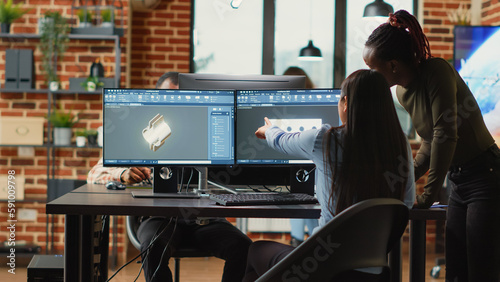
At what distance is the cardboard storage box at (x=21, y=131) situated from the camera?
4.16 meters

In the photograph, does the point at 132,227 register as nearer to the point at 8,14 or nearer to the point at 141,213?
the point at 141,213

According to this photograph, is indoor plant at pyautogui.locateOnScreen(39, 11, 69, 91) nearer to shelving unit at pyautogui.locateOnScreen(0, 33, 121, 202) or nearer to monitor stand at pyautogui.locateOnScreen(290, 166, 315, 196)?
shelving unit at pyautogui.locateOnScreen(0, 33, 121, 202)

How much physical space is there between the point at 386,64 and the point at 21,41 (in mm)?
3323

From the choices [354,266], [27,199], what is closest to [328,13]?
[27,199]

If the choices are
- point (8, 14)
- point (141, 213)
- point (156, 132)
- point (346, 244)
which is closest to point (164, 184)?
point (156, 132)

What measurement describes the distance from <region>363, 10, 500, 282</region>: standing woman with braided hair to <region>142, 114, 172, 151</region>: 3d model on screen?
790mm

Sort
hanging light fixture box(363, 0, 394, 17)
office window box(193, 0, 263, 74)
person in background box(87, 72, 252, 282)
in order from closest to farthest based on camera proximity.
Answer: person in background box(87, 72, 252, 282) < hanging light fixture box(363, 0, 394, 17) < office window box(193, 0, 263, 74)

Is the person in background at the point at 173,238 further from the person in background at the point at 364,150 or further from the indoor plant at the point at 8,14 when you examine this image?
the indoor plant at the point at 8,14

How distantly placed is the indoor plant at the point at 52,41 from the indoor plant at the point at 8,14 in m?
0.21

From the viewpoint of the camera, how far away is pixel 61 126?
13.7ft

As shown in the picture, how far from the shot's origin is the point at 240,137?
7.13ft

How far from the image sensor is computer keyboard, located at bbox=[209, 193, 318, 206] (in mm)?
1871

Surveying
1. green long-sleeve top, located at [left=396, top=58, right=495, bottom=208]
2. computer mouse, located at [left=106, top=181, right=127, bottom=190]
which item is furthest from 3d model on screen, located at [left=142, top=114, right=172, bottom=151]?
green long-sleeve top, located at [left=396, top=58, right=495, bottom=208]

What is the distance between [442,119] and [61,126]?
123 inches
